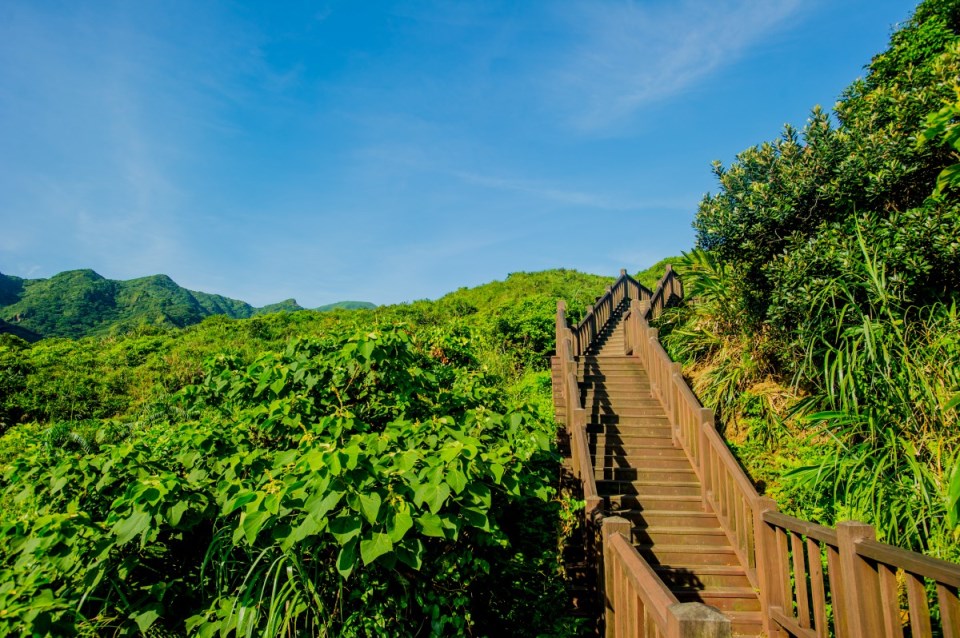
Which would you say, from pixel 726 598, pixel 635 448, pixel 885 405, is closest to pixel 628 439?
pixel 635 448

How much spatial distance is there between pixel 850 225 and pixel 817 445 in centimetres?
334

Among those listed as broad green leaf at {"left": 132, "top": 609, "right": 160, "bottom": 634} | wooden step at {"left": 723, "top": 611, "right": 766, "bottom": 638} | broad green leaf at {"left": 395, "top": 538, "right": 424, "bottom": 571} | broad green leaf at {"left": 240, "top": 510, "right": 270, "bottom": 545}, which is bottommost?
wooden step at {"left": 723, "top": 611, "right": 766, "bottom": 638}

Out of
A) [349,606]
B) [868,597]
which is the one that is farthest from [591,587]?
[349,606]

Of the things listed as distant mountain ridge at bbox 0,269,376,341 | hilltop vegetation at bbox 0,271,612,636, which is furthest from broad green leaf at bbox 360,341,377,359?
distant mountain ridge at bbox 0,269,376,341

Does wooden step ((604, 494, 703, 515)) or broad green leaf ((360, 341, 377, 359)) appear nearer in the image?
broad green leaf ((360, 341, 377, 359))

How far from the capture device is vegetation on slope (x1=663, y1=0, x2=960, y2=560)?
547cm

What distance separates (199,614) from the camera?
2594 mm

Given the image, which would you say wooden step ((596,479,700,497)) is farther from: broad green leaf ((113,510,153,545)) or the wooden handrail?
broad green leaf ((113,510,153,545))

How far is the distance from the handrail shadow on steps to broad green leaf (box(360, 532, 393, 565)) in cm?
117

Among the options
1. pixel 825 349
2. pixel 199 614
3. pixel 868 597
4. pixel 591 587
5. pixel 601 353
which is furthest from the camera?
pixel 601 353

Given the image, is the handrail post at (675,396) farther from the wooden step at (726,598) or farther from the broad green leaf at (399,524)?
the broad green leaf at (399,524)

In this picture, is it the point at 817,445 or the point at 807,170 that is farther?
the point at 807,170

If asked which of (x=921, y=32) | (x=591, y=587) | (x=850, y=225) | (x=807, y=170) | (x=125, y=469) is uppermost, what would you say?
(x=921, y=32)

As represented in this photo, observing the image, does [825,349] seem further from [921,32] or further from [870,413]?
[921,32]
